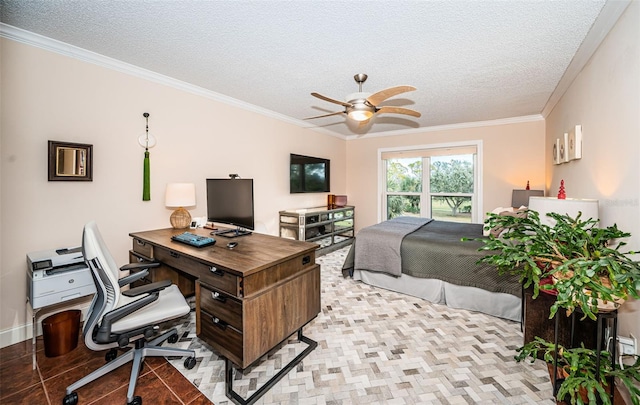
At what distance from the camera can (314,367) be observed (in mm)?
1854

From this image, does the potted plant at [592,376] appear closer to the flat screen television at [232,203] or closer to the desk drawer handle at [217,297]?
the desk drawer handle at [217,297]

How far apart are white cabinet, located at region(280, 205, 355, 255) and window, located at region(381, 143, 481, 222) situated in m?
0.98

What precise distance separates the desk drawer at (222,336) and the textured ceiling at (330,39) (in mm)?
2053

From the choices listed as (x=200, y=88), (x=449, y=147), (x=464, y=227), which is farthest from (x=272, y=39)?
(x=449, y=147)

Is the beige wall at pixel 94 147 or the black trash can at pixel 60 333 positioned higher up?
the beige wall at pixel 94 147

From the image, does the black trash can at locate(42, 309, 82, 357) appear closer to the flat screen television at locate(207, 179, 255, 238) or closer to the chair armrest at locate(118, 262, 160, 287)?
the chair armrest at locate(118, 262, 160, 287)

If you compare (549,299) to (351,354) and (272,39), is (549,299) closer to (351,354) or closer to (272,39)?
(351,354)

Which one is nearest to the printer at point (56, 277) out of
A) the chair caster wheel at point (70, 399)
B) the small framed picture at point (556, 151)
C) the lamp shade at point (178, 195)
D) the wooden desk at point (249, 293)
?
the wooden desk at point (249, 293)

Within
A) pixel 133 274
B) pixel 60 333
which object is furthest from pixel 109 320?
pixel 60 333

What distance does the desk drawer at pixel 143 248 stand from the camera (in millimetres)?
2291

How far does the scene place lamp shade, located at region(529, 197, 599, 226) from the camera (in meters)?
1.57

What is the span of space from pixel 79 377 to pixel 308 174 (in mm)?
3852

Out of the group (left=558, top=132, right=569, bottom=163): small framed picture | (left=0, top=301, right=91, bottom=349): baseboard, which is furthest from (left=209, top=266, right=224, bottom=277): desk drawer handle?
(left=558, top=132, right=569, bottom=163): small framed picture

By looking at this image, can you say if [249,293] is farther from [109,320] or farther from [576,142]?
[576,142]
